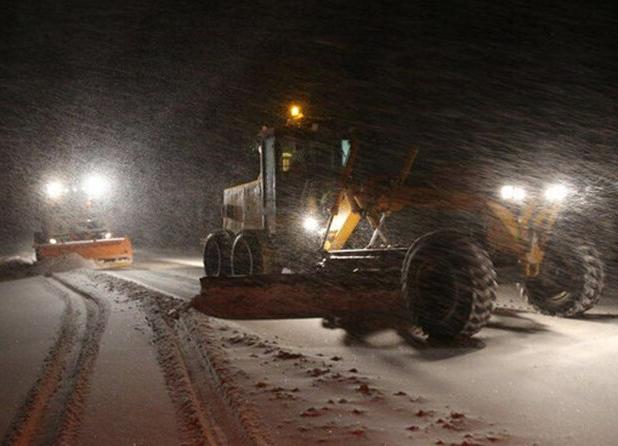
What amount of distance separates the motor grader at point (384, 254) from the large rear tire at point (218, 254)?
9.59 feet

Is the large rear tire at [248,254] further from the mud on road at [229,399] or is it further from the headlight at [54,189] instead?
the headlight at [54,189]

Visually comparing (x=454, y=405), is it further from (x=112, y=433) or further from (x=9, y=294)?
(x=9, y=294)

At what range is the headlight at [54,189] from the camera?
773 inches

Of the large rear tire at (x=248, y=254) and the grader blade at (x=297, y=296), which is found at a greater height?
the large rear tire at (x=248, y=254)

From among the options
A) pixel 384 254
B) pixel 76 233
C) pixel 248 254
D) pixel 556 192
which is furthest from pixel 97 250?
pixel 556 192

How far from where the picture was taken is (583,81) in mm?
14664

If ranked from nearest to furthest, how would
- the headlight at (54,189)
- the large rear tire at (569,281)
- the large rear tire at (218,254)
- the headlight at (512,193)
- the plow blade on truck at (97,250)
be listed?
1. the headlight at (512,193)
2. the large rear tire at (569,281)
3. the large rear tire at (218,254)
4. the plow blade on truck at (97,250)
5. the headlight at (54,189)

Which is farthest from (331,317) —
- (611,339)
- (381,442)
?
(381,442)

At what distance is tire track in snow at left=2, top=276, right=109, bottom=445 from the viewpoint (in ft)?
13.8

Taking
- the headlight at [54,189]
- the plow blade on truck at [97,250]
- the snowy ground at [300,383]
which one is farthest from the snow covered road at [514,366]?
the headlight at [54,189]

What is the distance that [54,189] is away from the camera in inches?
775

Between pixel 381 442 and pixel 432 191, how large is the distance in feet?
14.1

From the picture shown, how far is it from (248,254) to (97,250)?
896 cm

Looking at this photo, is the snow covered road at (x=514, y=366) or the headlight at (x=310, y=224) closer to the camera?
the snow covered road at (x=514, y=366)
